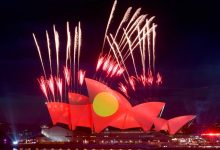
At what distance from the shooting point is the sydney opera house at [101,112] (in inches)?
2213

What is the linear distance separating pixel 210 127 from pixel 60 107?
31.7 meters

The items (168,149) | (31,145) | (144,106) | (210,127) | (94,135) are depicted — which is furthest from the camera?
(210,127)

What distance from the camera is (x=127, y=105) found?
186 ft

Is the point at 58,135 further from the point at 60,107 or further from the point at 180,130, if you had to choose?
the point at 180,130

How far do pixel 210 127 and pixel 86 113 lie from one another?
95.5 feet

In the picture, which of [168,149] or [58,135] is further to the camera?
[58,135]

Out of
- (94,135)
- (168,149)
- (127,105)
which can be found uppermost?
(127,105)

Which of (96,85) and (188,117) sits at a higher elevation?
(96,85)

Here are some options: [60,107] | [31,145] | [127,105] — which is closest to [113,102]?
[127,105]

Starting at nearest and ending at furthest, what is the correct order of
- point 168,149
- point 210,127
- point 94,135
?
point 168,149
point 94,135
point 210,127

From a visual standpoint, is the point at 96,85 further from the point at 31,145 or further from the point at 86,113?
the point at 31,145

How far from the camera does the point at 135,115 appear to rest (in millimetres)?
57031

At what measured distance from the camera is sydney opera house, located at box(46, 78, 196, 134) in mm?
56219

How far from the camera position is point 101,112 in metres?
56.7
